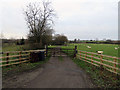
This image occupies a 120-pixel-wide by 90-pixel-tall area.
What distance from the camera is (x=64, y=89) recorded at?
3.27 m

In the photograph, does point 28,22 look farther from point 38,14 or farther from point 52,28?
point 52,28

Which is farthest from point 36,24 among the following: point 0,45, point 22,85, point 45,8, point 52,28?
point 22,85

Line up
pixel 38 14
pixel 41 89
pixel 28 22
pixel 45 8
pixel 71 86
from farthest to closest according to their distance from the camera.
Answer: pixel 45 8 < pixel 38 14 < pixel 28 22 < pixel 71 86 < pixel 41 89

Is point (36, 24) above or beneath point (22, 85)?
above

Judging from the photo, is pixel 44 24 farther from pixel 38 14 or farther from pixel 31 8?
pixel 31 8

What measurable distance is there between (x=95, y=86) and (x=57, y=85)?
5.22 feet

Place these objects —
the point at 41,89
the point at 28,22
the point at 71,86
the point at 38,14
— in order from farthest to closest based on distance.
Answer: the point at 38,14 → the point at 28,22 → the point at 71,86 → the point at 41,89

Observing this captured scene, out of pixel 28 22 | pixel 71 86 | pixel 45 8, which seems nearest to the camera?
pixel 71 86

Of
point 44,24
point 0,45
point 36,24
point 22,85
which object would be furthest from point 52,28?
point 22,85

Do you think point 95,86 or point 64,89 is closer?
point 64,89

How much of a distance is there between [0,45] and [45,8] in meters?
13.7

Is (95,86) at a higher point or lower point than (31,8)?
lower

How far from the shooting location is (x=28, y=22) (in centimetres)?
1798

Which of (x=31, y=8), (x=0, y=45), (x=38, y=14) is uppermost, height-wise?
(x=31, y=8)
